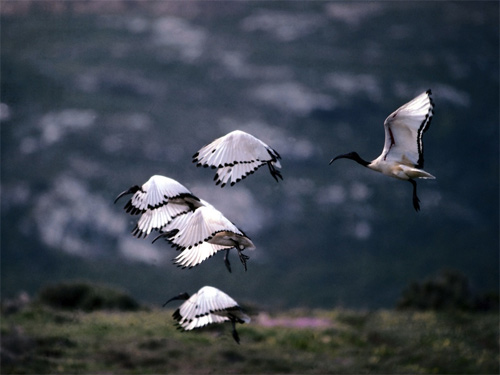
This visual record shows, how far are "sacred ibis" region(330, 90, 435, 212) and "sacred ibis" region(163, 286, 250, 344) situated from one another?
169cm

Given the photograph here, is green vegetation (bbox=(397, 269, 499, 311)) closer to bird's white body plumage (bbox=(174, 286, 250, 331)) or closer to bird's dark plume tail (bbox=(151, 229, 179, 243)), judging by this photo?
bird's white body plumage (bbox=(174, 286, 250, 331))

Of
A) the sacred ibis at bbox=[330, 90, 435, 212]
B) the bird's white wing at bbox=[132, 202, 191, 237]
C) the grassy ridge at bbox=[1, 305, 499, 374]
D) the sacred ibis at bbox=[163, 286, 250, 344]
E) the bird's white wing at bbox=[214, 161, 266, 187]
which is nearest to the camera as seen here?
the sacred ibis at bbox=[330, 90, 435, 212]

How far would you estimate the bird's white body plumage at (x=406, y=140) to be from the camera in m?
4.98

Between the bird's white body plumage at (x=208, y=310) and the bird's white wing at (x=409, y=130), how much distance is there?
6.08 ft

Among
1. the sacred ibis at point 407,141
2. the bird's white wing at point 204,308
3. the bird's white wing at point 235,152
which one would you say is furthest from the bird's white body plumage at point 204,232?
the sacred ibis at point 407,141

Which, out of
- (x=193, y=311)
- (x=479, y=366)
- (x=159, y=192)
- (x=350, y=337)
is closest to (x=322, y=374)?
(x=350, y=337)

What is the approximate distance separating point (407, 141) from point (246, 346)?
14241 millimetres

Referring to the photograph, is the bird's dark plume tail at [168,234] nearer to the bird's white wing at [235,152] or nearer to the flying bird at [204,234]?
the flying bird at [204,234]

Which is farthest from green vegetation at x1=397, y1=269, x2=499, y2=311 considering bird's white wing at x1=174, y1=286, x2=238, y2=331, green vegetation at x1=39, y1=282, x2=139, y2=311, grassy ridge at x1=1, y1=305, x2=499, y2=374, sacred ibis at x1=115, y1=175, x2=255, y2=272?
sacred ibis at x1=115, y1=175, x2=255, y2=272

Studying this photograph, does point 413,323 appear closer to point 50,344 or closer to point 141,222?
point 50,344

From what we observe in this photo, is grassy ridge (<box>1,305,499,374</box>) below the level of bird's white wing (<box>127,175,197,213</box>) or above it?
above

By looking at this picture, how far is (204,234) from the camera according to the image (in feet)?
16.9

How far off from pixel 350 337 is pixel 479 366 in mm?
3144

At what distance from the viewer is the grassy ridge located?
1745 centimetres
